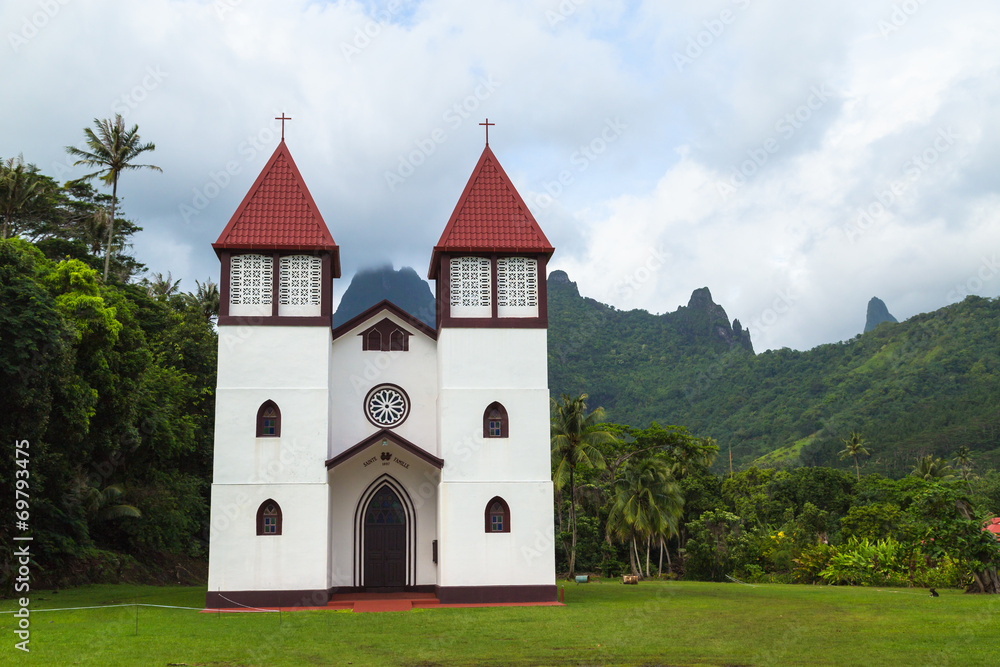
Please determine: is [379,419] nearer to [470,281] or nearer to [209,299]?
[470,281]

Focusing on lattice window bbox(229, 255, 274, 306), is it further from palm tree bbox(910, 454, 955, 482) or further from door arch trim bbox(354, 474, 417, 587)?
palm tree bbox(910, 454, 955, 482)

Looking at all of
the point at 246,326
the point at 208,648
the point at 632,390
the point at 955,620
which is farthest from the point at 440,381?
the point at 632,390

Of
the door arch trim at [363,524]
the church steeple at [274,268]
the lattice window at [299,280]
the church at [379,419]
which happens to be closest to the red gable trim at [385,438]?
the church at [379,419]

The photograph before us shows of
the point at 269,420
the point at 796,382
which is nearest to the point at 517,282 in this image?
the point at 269,420

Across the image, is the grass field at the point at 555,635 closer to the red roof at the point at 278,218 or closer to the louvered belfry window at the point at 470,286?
the louvered belfry window at the point at 470,286

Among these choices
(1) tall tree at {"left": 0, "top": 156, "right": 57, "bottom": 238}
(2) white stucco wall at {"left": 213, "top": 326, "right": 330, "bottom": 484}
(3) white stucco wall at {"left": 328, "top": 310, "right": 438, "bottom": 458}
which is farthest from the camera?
(1) tall tree at {"left": 0, "top": 156, "right": 57, "bottom": 238}

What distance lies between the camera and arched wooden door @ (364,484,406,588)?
1986 centimetres

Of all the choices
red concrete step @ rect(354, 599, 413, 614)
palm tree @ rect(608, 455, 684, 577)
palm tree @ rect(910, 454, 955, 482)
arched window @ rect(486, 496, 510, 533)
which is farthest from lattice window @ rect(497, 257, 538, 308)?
palm tree @ rect(910, 454, 955, 482)

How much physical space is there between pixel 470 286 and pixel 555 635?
8.84m

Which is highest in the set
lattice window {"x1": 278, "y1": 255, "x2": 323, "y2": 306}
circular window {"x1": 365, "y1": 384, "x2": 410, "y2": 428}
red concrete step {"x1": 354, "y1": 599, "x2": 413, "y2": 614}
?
lattice window {"x1": 278, "y1": 255, "x2": 323, "y2": 306}

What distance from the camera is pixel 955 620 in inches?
510

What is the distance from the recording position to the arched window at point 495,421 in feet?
61.9

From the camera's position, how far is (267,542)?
17.8 meters

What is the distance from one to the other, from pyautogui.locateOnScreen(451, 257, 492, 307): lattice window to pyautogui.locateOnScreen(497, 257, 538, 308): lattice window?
0.29 meters
